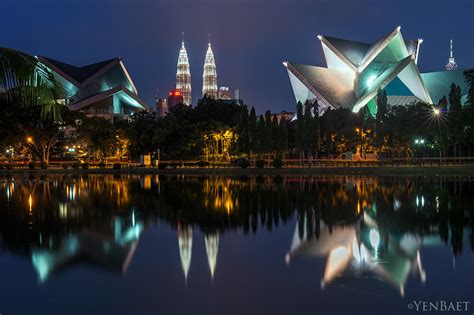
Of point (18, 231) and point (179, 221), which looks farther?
point (179, 221)

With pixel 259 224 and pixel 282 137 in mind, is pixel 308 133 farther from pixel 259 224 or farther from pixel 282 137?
pixel 259 224

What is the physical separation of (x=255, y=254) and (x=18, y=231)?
5.69 metres

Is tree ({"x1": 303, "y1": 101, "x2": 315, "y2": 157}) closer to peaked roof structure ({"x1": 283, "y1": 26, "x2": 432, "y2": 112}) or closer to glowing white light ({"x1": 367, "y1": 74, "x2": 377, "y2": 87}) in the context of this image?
peaked roof structure ({"x1": 283, "y1": 26, "x2": 432, "y2": 112})

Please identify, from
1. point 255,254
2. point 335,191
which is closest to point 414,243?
point 255,254

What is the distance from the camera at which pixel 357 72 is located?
65.0 meters

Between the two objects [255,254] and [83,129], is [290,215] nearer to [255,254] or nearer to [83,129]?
[255,254]

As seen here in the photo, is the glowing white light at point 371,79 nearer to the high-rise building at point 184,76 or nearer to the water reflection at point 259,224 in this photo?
the water reflection at point 259,224

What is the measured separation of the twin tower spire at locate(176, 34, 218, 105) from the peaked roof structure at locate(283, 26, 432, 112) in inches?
3365

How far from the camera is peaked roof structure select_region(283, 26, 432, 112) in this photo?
61281 mm

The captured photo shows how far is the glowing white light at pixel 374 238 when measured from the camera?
1015 centimetres

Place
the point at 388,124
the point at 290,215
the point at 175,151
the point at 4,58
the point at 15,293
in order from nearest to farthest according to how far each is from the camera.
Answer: the point at 4,58 → the point at 15,293 → the point at 290,215 → the point at 388,124 → the point at 175,151

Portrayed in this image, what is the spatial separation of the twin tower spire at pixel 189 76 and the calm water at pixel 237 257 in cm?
13557

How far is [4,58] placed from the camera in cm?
581

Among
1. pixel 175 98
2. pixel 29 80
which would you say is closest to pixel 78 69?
pixel 175 98
